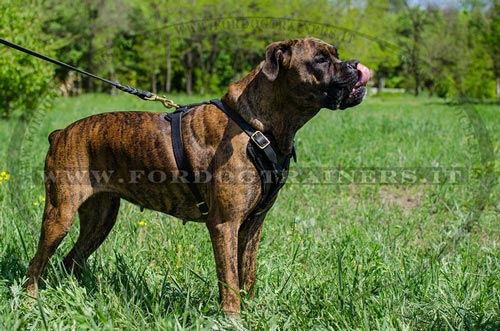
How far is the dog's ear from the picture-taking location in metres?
2.95

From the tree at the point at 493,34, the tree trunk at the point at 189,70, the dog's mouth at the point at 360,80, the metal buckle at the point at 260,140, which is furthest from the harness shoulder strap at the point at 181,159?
the tree trunk at the point at 189,70

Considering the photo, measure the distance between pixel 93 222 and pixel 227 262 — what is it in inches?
49.2

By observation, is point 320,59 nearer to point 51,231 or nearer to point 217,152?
point 217,152

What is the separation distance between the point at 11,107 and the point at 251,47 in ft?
79.0

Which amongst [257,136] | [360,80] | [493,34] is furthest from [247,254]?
[493,34]

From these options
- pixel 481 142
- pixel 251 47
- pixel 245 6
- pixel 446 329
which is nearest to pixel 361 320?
pixel 446 329

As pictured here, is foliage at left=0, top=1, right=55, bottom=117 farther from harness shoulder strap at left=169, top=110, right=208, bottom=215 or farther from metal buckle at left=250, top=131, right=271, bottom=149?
metal buckle at left=250, top=131, right=271, bottom=149

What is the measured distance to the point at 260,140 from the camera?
9.86ft

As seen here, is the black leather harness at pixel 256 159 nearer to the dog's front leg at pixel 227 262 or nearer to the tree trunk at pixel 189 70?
the dog's front leg at pixel 227 262

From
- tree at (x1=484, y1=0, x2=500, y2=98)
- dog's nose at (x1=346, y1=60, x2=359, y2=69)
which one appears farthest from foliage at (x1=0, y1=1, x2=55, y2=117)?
tree at (x1=484, y1=0, x2=500, y2=98)

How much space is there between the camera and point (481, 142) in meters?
9.22

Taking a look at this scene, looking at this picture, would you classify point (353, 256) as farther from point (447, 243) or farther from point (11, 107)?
point (11, 107)

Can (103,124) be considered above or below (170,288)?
above

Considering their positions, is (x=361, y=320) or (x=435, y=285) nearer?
(x=361, y=320)
